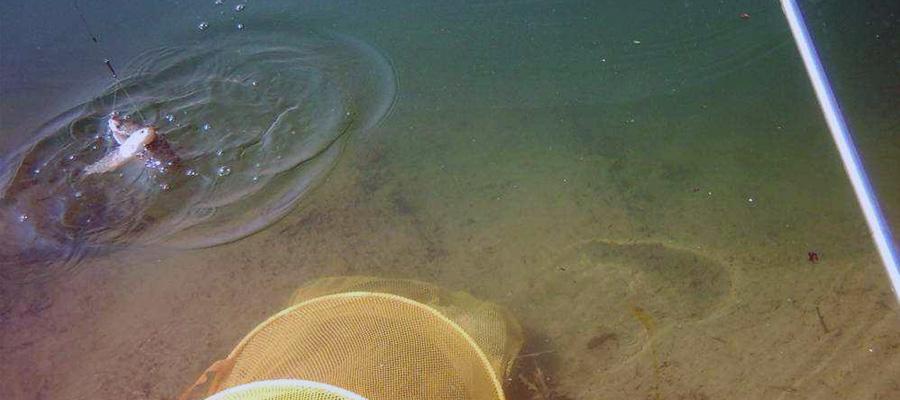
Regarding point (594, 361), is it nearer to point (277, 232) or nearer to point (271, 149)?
point (277, 232)

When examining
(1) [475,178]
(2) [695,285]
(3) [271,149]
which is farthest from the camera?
(3) [271,149]

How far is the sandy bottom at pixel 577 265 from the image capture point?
11.1 ft

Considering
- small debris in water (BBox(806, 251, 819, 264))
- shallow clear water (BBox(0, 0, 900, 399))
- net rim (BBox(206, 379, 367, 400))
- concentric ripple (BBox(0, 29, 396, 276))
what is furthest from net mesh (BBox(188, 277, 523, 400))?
small debris in water (BBox(806, 251, 819, 264))

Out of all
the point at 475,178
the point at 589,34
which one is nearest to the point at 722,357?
the point at 475,178

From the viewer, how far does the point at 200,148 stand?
458 centimetres

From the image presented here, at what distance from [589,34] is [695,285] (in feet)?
6.28

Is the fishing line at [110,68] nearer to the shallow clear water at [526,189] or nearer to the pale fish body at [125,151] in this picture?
the shallow clear water at [526,189]

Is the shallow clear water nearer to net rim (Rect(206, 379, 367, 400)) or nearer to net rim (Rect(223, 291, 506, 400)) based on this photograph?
net rim (Rect(223, 291, 506, 400))

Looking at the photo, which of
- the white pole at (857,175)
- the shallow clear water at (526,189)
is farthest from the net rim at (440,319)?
the white pole at (857,175)

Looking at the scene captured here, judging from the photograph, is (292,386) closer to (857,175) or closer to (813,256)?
(857,175)

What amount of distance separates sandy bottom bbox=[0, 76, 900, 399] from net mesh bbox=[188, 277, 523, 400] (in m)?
0.55

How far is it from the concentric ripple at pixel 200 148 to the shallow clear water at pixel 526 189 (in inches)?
0.9

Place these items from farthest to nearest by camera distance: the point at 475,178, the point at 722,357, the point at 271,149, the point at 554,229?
the point at 271,149 < the point at 475,178 < the point at 554,229 < the point at 722,357

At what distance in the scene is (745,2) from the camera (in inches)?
188
